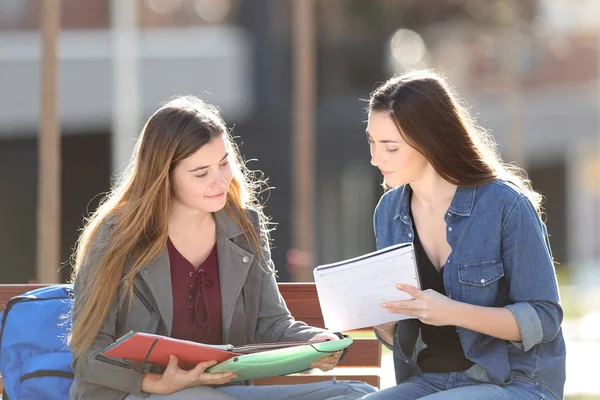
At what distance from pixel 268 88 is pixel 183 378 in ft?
35.5

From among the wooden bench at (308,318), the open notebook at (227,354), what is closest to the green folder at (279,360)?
the open notebook at (227,354)

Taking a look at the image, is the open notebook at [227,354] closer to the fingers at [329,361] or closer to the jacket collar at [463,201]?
the fingers at [329,361]

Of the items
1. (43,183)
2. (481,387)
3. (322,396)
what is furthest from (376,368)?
(43,183)

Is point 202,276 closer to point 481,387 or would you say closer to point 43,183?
point 481,387

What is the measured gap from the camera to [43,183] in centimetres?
623

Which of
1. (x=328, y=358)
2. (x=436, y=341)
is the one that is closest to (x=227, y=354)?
(x=328, y=358)

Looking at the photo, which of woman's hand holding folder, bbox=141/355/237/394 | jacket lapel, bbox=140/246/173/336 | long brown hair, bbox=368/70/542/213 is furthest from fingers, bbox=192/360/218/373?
long brown hair, bbox=368/70/542/213

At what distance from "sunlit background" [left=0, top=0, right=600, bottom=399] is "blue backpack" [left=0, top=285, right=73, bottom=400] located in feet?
27.2

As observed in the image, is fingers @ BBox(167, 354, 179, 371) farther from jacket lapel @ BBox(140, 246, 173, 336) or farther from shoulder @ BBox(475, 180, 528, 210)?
shoulder @ BBox(475, 180, 528, 210)

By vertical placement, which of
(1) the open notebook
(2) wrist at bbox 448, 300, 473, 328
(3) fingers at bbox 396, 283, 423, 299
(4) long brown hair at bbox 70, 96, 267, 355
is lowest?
(1) the open notebook

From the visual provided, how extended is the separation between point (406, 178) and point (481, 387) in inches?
27.0

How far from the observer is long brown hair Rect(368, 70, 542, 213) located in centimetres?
343

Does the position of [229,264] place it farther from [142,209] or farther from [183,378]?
[183,378]

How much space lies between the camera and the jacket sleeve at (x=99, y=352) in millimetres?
3482
